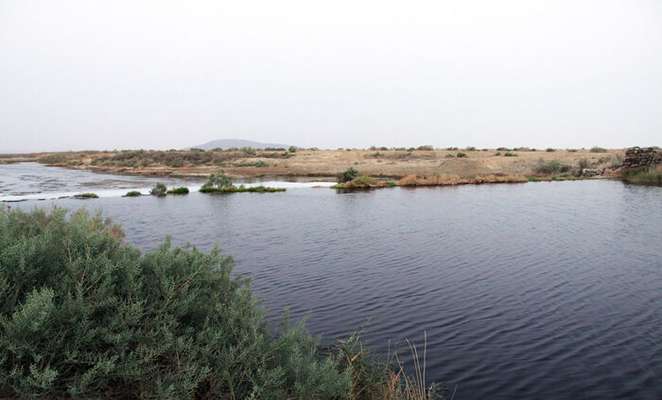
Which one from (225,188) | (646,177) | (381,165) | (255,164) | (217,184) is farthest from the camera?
(255,164)

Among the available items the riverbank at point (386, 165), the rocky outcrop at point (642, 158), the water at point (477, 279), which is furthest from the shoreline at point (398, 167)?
the water at point (477, 279)

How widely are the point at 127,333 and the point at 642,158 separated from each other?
60.4 meters

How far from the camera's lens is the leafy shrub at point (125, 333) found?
4539mm

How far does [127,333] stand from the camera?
16.0 ft

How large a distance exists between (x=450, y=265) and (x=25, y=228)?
42.3 feet

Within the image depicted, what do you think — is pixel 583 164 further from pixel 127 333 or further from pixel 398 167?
pixel 127 333

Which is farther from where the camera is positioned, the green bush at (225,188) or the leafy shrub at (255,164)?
the leafy shrub at (255,164)

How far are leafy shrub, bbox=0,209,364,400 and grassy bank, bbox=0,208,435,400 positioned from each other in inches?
0.5

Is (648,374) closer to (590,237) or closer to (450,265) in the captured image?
(450,265)

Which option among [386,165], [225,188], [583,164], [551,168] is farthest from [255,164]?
[583,164]

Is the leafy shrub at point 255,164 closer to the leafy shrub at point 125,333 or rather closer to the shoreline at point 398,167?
the shoreline at point 398,167

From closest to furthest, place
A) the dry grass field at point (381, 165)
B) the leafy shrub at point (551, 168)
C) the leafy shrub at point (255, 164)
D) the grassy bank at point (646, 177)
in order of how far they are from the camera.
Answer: the grassy bank at point (646, 177), the dry grass field at point (381, 165), the leafy shrub at point (551, 168), the leafy shrub at point (255, 164)

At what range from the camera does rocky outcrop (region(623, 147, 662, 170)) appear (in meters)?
50.3

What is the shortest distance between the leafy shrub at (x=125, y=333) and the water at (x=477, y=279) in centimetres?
302
